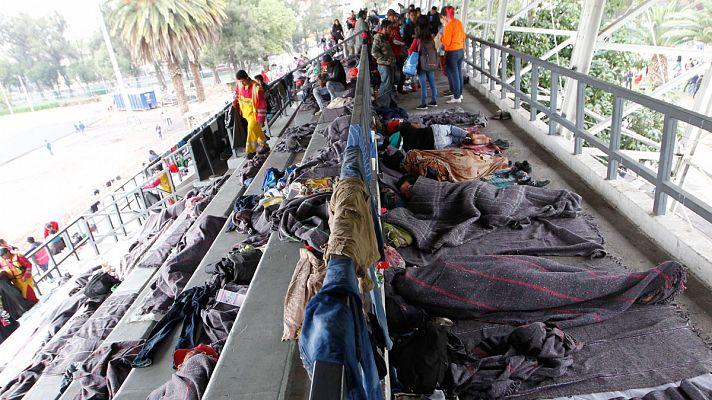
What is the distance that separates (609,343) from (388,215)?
2291 millimetres

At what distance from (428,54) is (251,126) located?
4.19 meters

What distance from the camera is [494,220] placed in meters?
4.47

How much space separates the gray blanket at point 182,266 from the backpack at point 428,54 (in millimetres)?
5703

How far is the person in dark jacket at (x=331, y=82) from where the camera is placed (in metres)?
9.98

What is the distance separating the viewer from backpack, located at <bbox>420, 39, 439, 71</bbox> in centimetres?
944

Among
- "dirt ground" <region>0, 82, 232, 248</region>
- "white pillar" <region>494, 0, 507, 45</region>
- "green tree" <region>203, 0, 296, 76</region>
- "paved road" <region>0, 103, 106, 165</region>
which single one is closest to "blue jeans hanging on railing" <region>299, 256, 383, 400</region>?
"white pillar" <region>494, 0, 507, 45</region>

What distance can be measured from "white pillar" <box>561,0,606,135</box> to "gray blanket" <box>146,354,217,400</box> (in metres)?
6.01

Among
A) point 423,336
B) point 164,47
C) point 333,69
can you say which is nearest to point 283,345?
point 423,336

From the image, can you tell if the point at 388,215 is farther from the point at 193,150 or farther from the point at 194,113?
the point at 194,113

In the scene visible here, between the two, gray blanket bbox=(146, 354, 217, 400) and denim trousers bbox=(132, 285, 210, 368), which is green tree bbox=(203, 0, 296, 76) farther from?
gray blanket bbox=(146, 354, 217, 400)

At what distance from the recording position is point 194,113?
31.0 metres

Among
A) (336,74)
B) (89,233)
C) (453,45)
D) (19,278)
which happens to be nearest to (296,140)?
(336,74)

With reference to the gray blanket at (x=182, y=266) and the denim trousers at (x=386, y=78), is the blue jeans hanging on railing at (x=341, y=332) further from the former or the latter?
the denim trousers at (x=386, y=78)

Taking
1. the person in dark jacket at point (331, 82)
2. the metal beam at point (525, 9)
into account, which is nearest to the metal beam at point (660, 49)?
the metal beam at point (525, 9)
